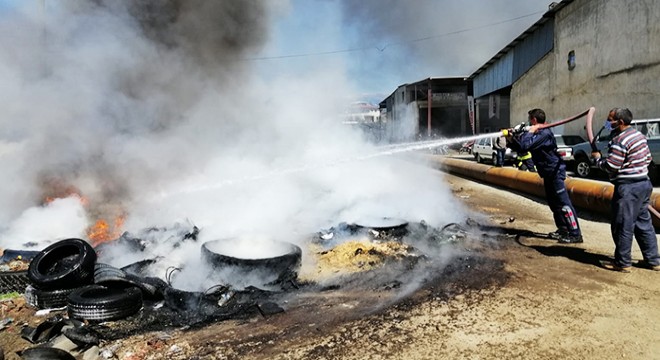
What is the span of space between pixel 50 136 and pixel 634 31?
16471 millimetres

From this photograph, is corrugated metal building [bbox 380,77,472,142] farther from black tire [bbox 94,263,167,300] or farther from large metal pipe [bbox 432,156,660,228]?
black tire [bbox 94,263,167,300]

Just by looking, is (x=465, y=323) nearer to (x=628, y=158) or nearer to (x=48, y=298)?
(x=628, y=158)

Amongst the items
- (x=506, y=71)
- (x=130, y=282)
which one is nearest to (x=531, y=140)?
(x=130, y=282)

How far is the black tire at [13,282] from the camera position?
15.3 feet

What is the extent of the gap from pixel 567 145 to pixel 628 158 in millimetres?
11958

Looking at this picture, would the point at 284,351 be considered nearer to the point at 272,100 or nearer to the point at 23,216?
the point at 23,216

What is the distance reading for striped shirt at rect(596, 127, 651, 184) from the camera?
168 inches

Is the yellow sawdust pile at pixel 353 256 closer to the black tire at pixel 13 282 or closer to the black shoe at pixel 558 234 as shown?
the black shoe at pixel 558 234

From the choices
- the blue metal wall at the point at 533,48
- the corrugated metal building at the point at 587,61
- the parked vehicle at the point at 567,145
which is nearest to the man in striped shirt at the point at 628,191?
the parked vehicle at the point at 567,145

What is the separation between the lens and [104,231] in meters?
6.86

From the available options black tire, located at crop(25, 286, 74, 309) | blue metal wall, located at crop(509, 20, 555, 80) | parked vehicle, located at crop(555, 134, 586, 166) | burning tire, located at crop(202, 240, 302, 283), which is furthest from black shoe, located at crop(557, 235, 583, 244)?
blue metal wall, located at crop(509, 20, 555, 80)

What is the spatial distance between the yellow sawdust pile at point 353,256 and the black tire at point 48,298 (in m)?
2.36

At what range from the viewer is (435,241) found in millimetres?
5824

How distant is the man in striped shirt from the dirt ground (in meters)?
0.21
